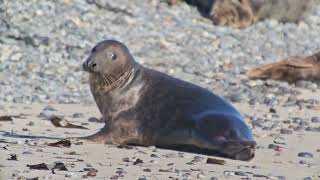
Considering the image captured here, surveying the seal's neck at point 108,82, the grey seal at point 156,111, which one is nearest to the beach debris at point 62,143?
the grey seal at point 156,111

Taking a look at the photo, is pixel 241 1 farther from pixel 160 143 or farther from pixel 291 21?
pixel 160 143

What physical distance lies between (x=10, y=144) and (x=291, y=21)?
9.57m

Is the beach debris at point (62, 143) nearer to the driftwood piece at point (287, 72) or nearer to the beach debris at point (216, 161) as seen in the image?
the beach debris at point (216, 161)

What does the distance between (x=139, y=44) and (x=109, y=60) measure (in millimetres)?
5272

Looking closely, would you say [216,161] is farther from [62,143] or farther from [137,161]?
[62,143]

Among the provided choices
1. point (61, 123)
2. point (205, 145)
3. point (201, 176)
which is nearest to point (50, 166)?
point (201, 176)

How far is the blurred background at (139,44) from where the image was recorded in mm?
10781

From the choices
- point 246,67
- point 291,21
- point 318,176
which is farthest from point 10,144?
point 291,21

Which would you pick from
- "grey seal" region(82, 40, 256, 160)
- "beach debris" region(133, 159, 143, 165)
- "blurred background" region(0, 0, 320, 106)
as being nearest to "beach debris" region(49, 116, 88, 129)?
"grey seal" region(82, 40, 256, 160)

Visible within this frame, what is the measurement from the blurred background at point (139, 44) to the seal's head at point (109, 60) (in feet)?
6.41

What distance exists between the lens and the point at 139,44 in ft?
43.2

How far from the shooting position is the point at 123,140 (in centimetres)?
769

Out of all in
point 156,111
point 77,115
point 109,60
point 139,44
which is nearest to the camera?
point 156,111

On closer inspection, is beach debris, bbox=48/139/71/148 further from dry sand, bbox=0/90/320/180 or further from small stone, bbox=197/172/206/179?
small stone, bbox=197/172/206/179
